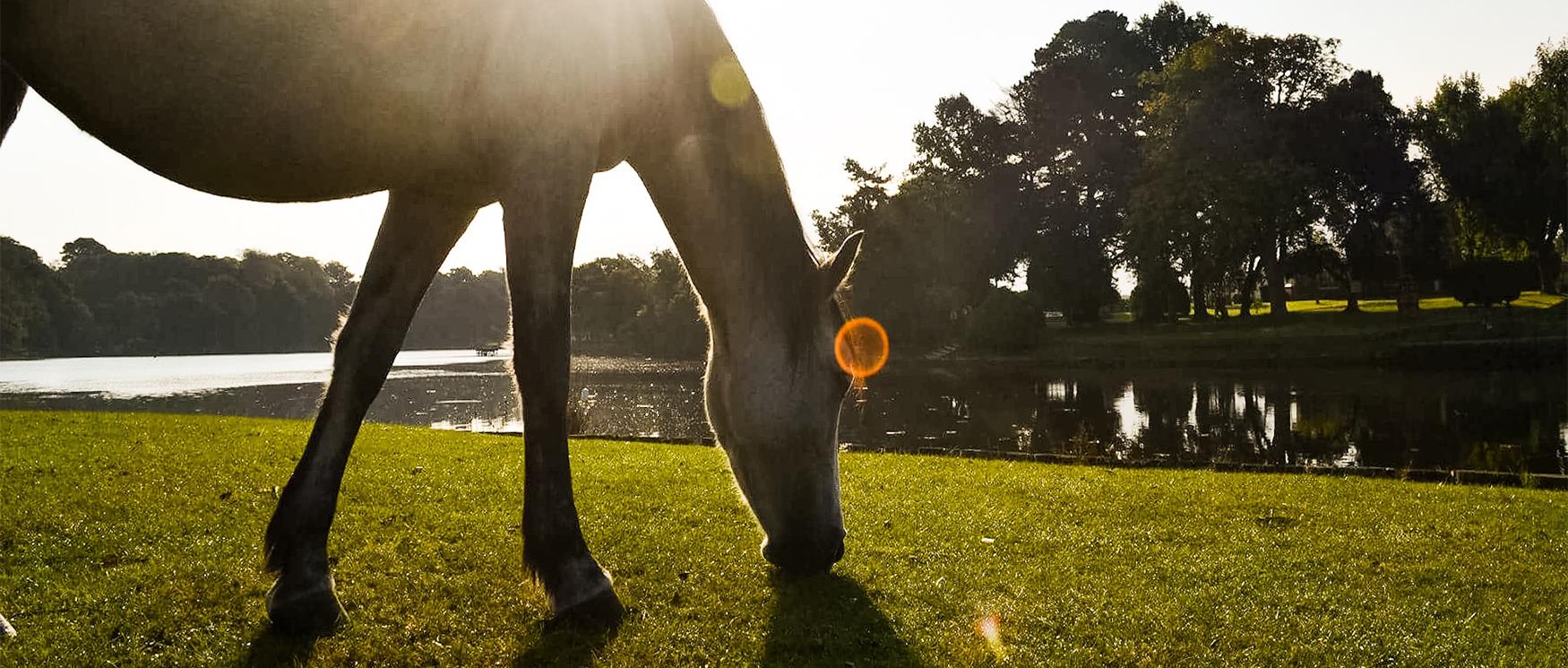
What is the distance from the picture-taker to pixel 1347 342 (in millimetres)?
33406

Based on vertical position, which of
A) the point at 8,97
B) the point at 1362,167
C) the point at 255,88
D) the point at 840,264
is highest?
the point at 1362,167

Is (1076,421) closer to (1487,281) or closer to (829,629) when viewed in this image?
(829,629)

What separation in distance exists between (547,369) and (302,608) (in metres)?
1.23

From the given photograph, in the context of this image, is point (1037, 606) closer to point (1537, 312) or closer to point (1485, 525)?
point (1485, 525)

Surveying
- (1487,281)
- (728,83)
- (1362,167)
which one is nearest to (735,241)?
(728,83)

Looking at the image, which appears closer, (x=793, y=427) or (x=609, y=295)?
(x=793, y=427)

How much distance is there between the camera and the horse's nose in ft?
11.0

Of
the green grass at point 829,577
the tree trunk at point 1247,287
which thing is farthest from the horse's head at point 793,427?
the tree trunk at point 1247,287

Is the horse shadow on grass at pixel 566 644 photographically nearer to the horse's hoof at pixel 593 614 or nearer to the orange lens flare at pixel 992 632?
the horse's hoof at pixel 593 614

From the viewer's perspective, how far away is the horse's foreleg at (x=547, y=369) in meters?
2.93

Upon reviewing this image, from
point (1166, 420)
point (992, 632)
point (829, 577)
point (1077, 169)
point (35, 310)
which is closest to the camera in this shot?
point (992, 632)

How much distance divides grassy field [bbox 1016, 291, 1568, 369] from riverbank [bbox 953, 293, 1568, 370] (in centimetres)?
4

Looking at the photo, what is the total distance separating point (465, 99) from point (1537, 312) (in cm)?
4850

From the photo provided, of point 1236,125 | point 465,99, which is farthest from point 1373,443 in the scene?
point 1236,125
